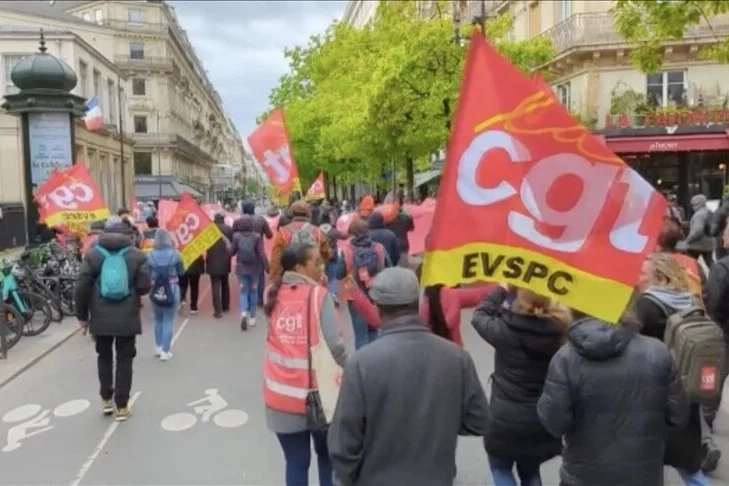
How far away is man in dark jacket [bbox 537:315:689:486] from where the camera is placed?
3355mm

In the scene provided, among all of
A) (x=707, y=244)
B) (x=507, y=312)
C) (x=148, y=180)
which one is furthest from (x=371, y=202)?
(x=148, y=180)

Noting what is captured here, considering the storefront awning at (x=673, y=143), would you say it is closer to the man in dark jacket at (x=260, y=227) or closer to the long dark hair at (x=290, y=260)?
the man in dark jacket at (x=260, y=227)

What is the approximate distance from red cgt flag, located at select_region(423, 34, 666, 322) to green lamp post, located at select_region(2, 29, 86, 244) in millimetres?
15823

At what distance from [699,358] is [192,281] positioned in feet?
34.6

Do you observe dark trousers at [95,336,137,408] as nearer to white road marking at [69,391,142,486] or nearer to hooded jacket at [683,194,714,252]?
white road marking at [69,391,142,486]

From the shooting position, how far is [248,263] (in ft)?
38.7

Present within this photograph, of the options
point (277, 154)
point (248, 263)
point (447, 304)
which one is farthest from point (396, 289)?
point (277, 154)

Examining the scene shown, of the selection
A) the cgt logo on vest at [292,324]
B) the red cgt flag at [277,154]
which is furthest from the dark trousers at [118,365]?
the red cgt flag at [277,154]

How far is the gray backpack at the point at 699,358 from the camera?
410 centimetres

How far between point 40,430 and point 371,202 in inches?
232

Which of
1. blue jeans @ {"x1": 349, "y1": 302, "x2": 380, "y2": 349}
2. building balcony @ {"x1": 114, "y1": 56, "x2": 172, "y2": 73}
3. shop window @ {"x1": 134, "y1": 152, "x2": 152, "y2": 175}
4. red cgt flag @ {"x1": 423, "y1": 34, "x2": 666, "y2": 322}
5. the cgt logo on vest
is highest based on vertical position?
building balcony @ {"x1": 114, "y1": 56, "x2": 172, "y2": 73}

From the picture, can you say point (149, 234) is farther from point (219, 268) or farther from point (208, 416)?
point (208, 416)

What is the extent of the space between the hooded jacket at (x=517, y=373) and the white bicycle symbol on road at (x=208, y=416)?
3.28 meters

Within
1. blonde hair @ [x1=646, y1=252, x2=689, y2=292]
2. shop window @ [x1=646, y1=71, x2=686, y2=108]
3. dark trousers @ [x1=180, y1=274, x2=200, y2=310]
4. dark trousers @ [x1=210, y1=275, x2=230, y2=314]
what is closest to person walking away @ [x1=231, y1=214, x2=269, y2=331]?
dark trousers @ [x1=210, y1=275, x2=230, y2=314]
